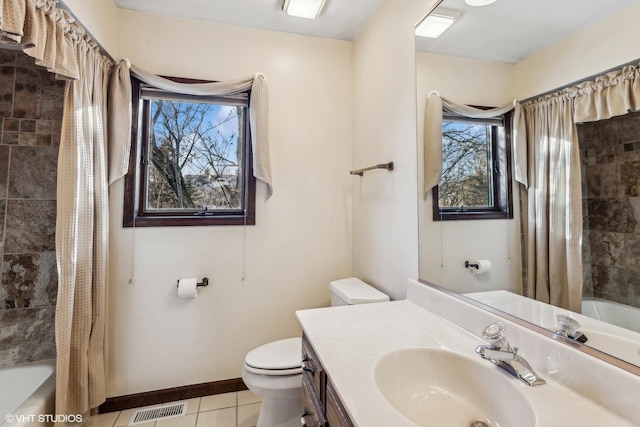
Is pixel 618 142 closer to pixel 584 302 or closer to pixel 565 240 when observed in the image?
pixel 565 240

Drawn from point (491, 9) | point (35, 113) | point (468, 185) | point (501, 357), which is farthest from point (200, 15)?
point (501, 357)

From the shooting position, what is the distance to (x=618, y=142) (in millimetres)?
748

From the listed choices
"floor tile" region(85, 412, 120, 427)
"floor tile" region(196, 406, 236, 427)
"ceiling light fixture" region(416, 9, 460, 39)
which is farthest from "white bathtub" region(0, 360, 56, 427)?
"ceiling light fixture" region(416, 9, 460, 39)

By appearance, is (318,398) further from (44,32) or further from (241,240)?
(44,32)

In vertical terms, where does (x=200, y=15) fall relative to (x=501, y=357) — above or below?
above

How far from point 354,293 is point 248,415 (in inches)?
39.4

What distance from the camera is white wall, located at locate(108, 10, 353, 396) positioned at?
1.89 m

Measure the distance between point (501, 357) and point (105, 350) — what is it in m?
2.05

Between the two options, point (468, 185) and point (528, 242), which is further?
point (468, 185)

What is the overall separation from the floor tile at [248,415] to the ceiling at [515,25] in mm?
2195

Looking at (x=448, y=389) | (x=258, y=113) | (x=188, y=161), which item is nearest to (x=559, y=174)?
(x=448, y=389)

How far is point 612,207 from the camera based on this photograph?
2.46ft

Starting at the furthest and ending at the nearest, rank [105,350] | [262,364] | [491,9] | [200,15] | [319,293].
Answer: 1. [319,293]
2. [200,15]
3. [105,350]
4. [262,364]
5. [491,9]

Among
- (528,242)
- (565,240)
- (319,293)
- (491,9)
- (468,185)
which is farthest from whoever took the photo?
(319,293)
